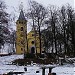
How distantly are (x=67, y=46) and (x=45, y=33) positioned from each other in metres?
5.10

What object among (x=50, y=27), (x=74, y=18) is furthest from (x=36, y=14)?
(x=74, y=18)

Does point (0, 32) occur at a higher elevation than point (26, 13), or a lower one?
lower

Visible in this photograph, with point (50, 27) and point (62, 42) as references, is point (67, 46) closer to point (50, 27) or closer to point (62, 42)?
point (62, 42)

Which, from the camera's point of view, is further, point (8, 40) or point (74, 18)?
point (74, 18)

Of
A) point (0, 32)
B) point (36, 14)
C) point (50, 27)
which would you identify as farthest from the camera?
point (50, 27)

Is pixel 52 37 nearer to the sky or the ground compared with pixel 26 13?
nearer to the ground

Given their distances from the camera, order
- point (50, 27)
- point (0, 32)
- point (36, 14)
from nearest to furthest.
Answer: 1. point (0, 32)
2. point (36, 14)
3. point (50, 27)

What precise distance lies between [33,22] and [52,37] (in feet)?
18.5

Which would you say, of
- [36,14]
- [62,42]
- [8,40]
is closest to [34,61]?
[8,40]

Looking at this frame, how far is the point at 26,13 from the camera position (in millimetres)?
49219

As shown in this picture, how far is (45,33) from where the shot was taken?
5256cm

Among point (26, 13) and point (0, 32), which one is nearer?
point (0, 32)

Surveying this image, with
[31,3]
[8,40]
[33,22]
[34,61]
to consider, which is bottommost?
[34,61]

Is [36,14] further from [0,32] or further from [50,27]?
[0,32]
